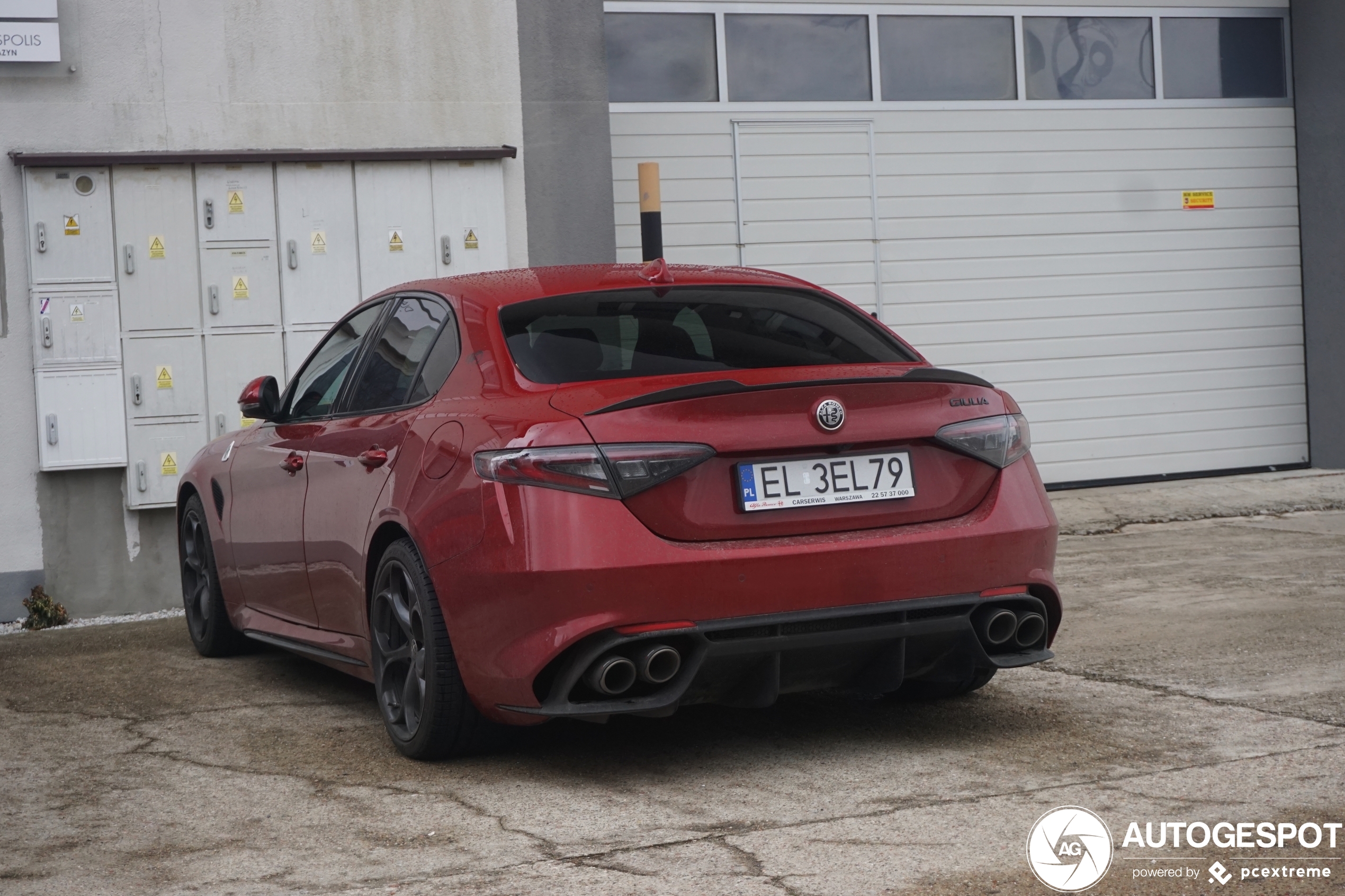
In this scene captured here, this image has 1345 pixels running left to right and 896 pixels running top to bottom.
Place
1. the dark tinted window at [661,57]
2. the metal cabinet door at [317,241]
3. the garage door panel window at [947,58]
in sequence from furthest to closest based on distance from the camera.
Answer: the garage door panel window at [947,58] < the dark tinted window at [661,57] < the metal cabinet door at [317,241]

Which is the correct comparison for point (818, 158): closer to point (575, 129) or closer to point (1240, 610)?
point (575, 129)

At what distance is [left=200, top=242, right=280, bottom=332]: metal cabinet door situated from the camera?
9.20 m

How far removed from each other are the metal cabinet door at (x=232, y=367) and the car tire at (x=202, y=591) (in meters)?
2.00

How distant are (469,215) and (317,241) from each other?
916mm

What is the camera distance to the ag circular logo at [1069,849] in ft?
10.3

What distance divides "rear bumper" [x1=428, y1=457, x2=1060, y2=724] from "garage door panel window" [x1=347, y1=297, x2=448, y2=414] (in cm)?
84

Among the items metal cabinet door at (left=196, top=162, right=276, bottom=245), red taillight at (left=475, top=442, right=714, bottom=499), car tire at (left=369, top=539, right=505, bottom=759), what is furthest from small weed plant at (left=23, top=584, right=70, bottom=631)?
red taillight at (left=475, top=442, right=714, bottom=499)

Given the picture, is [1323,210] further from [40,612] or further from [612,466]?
[612,466]

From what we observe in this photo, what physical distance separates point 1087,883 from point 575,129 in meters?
7.24

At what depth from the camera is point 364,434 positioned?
4.93 metres

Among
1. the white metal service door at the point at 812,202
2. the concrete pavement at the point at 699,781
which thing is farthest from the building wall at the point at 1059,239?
the concrete pavement at the point at 699,781

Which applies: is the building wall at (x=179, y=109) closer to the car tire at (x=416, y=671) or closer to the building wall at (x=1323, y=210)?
the car tire at (x=416, y=671)

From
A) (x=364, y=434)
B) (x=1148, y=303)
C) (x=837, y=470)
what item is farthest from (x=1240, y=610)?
(x=1148, y=303)

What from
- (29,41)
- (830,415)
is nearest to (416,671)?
(830,415)
